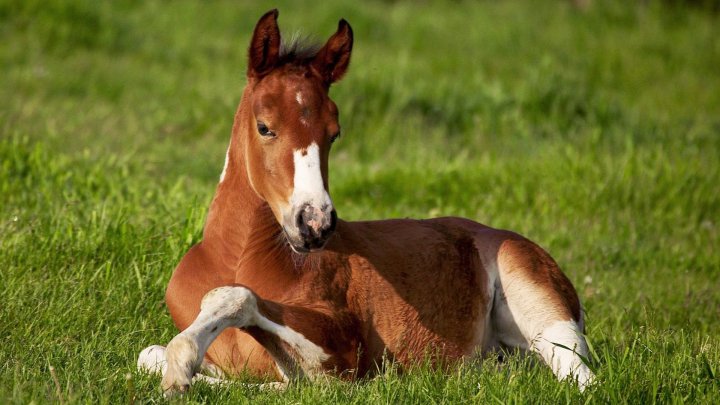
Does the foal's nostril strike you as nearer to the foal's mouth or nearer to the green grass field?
the foal's mouth

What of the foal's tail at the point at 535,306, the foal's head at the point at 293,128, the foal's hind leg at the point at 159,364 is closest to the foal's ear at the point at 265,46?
the foal's head at the point at 293,128

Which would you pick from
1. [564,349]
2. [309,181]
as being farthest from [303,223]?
[564,349]

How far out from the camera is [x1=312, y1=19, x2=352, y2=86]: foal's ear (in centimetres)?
464

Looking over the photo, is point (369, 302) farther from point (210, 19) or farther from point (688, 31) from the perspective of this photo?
point (688, 31)

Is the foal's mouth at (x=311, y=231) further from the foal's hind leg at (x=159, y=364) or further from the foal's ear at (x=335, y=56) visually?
the foal's ear at (x=335, y=56)

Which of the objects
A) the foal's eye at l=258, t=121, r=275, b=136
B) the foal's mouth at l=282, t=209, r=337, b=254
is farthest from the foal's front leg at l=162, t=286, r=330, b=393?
the foal's eye at l=258, t=121, r=275, b=136

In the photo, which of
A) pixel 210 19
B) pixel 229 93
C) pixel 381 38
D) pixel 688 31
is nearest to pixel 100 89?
pixel 229 93

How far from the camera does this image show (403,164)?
9047 mm

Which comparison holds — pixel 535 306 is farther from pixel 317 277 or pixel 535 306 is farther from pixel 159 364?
pixel 159 364

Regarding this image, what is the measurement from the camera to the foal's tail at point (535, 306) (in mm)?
4938

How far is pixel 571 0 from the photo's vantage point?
1738 centimetres

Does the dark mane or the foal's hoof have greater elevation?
the dark mane

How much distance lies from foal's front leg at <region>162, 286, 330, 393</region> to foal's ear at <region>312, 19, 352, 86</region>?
3.48 ft

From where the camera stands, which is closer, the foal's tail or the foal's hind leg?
the foal's hind leg
